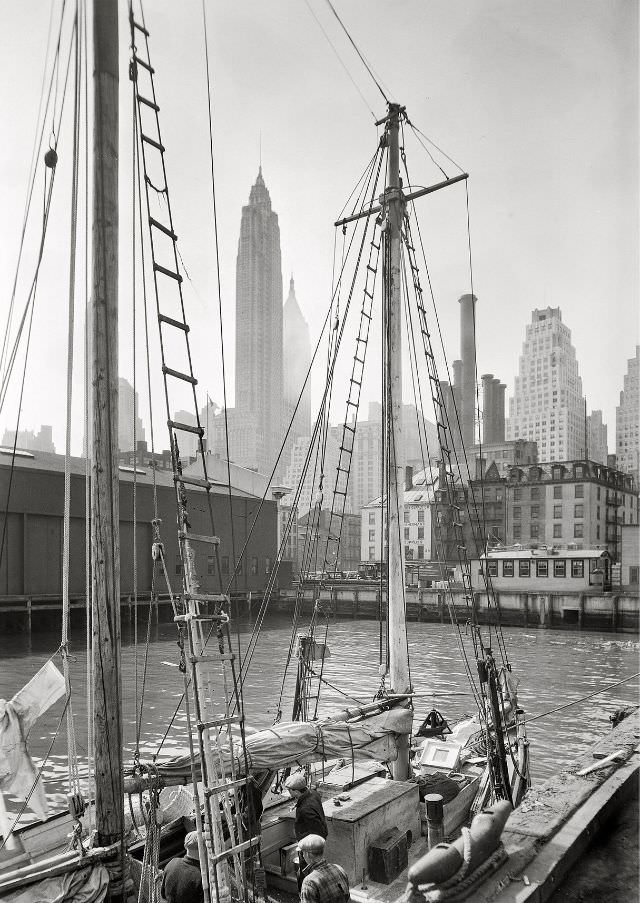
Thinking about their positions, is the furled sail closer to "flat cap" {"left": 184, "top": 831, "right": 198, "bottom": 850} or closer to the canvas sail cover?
the canvas sail cover

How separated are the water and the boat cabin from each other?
278 inches

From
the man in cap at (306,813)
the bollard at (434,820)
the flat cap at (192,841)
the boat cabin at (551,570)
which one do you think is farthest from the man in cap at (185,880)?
the boat cabin at (551,570)

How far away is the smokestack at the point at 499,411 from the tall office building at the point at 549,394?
36087mm

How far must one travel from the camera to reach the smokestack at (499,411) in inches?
4685

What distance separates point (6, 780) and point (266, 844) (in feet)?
10.2

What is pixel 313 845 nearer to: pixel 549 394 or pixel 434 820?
pixel 434 820

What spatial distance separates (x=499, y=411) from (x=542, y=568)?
216 ft

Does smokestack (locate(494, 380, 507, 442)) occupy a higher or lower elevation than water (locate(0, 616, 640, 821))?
higher

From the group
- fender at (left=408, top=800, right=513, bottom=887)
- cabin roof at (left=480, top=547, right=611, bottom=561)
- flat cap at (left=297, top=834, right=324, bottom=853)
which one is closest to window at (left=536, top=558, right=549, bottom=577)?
cabin roof at (left=480, top=547, right=611, bottom=561)

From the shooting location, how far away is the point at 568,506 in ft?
249

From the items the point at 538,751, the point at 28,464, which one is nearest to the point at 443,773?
the point at 538,751

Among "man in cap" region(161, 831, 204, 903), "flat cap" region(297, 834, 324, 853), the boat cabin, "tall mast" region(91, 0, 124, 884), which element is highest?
"tall mast" region(91, 0, 124, 884)

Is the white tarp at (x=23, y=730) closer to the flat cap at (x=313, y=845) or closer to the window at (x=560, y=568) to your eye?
the flat cap at (x=313, y=845)

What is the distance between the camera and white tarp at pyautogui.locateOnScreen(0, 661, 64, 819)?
301 inches
